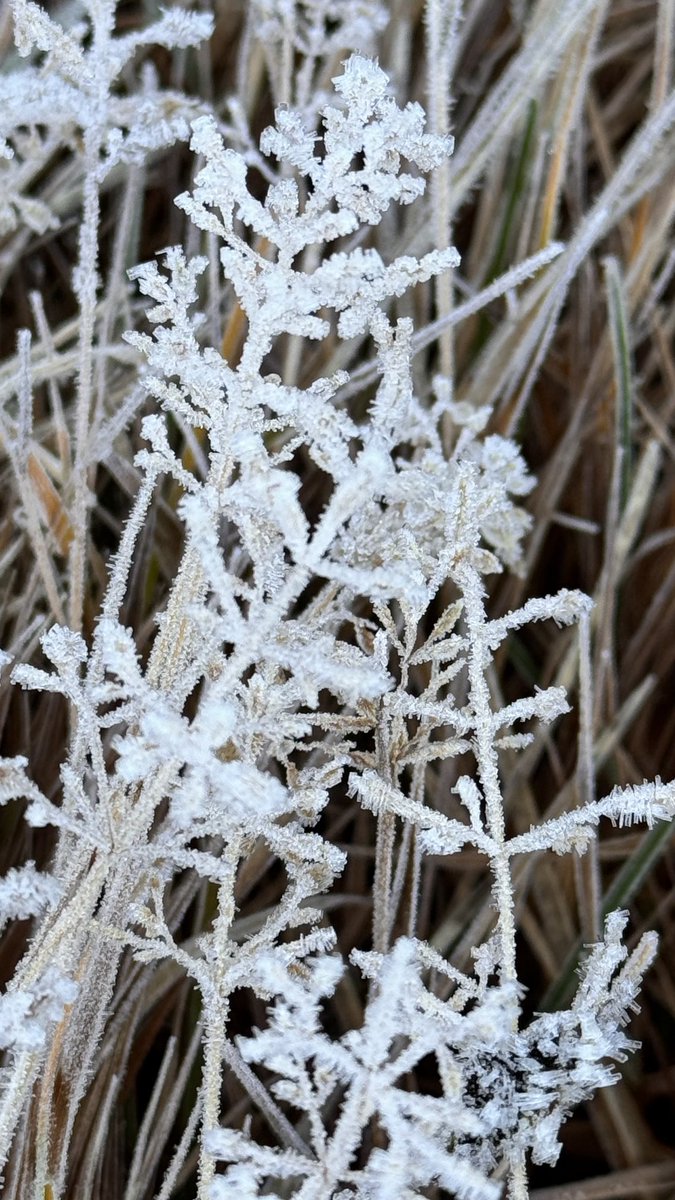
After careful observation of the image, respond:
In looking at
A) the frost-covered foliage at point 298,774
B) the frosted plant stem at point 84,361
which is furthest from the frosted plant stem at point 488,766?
the frosted plant stem at point 84,361

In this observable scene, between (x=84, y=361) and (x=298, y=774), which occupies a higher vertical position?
(x=84, y=361)

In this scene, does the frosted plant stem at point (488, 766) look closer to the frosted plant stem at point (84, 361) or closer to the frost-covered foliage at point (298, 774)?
the frost-covered foliage at point (298, 774)

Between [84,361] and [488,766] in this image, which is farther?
[84,361]

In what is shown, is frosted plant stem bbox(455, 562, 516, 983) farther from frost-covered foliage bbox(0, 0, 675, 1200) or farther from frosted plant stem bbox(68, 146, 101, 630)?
frosted plant stem bbox(68, 146, 101, 630)

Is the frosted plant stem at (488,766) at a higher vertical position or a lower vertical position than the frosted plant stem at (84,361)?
lower

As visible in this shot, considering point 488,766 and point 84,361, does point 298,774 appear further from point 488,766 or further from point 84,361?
point 84,361

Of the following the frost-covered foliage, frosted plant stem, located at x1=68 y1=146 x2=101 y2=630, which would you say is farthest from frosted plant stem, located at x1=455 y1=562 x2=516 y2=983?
frosted plant stem, located at x1=68 y1=146 x2=101 y2=630

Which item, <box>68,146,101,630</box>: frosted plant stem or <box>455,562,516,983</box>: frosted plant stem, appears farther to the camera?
<box>68,146,101,630</box>: frosted plant stem

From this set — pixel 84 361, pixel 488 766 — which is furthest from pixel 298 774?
pixel 84 361

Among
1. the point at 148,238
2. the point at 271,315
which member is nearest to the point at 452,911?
the point at 271,315

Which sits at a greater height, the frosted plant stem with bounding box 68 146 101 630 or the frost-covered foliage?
the frosted plant stem with bounding box 68 146 101 630

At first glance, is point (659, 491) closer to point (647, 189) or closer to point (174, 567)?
point (647, 189)
